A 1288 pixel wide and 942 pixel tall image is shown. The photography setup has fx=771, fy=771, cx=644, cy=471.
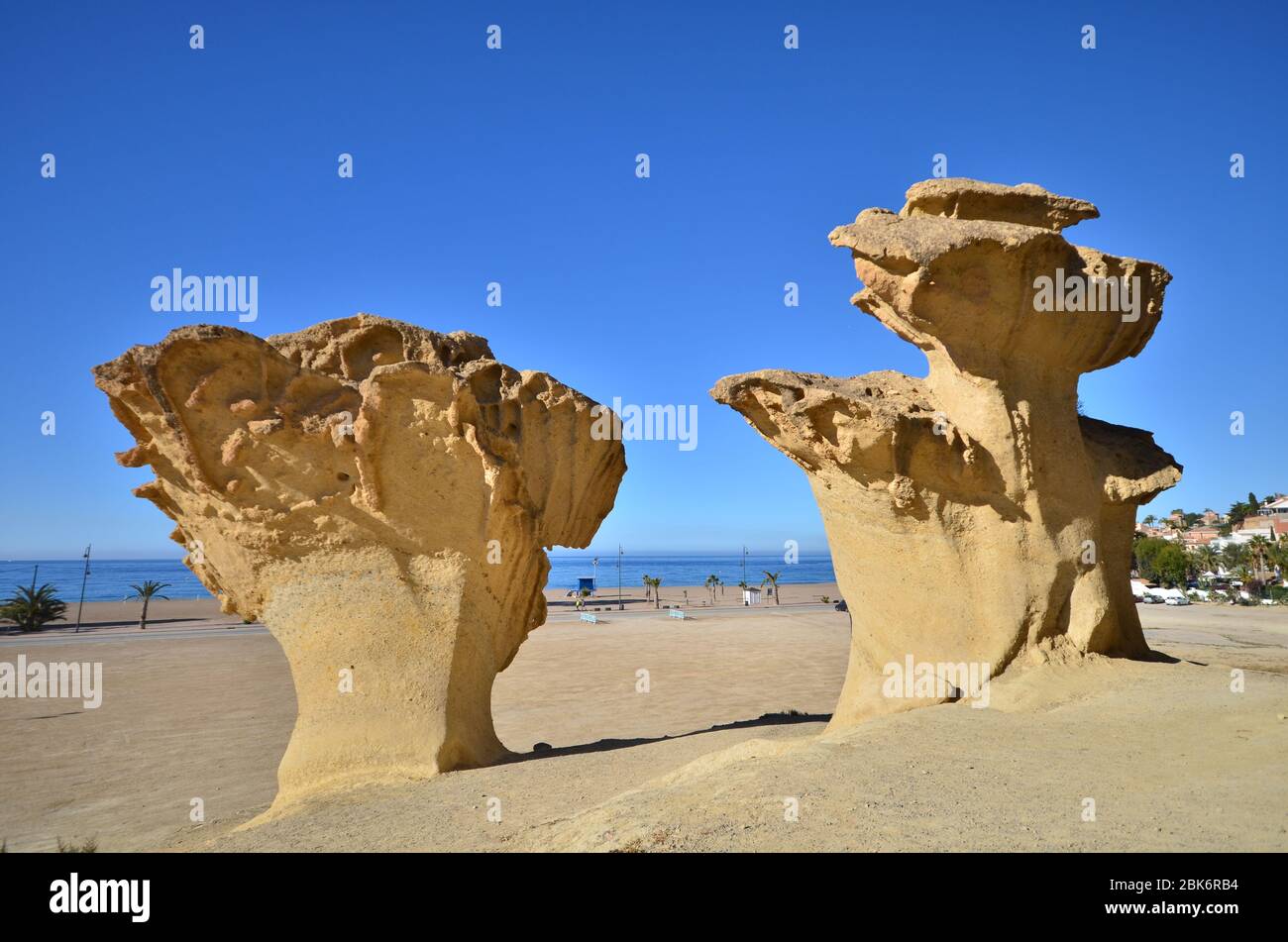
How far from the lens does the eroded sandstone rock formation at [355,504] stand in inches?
261

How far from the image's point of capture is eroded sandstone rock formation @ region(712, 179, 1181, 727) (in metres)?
6.79

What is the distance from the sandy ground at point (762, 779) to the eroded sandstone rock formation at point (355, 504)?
28.4 inches

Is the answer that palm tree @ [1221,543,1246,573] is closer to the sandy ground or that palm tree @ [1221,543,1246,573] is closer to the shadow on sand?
the sandy ground

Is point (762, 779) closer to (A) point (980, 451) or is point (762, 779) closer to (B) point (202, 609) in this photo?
(A) point (980, 451)

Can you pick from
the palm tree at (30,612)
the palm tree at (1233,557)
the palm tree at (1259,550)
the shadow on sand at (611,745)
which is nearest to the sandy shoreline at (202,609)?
the palm tree at (30,612)

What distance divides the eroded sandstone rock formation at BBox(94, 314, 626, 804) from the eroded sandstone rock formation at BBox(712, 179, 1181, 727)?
9.35 feet

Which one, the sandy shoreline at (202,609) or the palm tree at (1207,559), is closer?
the sandy shoreline at (202,609)

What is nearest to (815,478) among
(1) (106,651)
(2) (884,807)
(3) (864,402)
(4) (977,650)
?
(3) (864,402)

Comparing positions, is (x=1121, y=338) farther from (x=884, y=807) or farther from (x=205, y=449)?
(x=205, y=449)

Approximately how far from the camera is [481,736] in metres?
7.11

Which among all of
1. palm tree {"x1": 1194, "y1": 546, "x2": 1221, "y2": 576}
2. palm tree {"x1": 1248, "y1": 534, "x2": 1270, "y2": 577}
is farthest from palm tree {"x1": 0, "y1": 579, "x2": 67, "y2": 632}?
palm tree {"x1": 1194, "y1": 546, "x2": 1221, "y2": 576}

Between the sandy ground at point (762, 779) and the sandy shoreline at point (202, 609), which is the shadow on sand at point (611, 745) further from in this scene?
the sandy shoreline at point (202, 609)
